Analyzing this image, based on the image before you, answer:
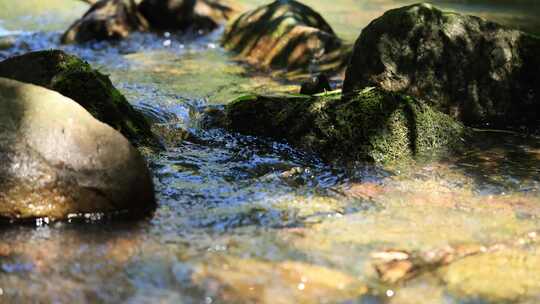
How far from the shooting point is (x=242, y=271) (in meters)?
3.80

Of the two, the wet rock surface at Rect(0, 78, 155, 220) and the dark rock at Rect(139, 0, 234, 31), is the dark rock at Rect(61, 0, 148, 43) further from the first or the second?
the wet rock surface at Rect(0, 78, 155, 220)

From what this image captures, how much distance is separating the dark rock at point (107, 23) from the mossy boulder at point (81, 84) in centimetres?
764

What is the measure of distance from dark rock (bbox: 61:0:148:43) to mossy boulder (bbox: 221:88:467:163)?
319 inches

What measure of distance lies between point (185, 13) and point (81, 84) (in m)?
9.71

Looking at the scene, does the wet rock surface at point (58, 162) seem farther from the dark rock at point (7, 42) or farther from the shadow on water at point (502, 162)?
the dark rock at point (7, 42)

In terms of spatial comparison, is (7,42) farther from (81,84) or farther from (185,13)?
(81,84)

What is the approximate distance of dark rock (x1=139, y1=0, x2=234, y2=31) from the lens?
592 inches

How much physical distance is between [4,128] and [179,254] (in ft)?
4.54

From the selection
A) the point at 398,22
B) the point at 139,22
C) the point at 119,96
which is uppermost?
the point at 398,22

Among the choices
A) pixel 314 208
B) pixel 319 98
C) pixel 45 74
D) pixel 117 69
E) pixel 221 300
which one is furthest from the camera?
pixel 117 69

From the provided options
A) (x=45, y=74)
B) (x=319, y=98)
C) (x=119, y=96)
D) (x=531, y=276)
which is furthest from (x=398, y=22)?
(x=531, y=276)

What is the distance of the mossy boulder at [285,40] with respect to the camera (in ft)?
36.3

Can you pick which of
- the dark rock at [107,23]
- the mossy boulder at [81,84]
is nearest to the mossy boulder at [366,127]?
the mossy boulder at [81,84]

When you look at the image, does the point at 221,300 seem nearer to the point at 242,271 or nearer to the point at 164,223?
the point at 242,271
